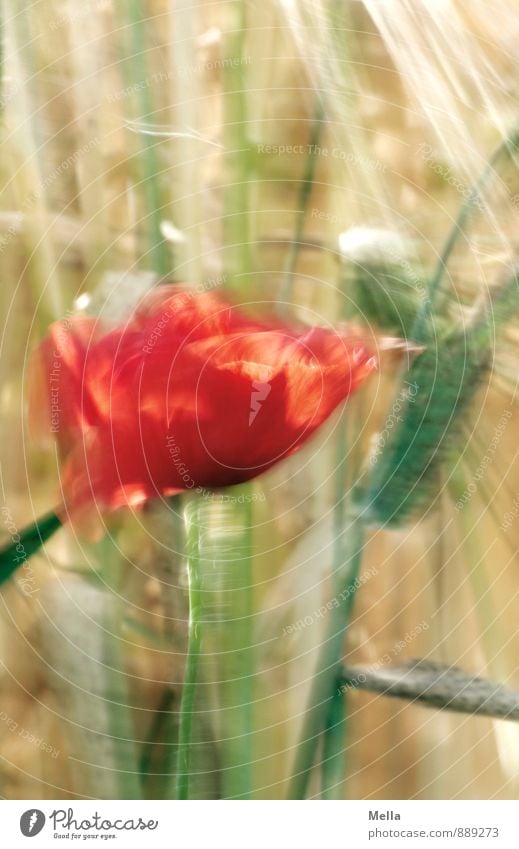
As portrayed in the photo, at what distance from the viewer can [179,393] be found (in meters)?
0.27

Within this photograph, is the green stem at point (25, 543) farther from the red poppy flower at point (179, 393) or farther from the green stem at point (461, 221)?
the green stem at point (461, 221)

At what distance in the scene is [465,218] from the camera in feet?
1.03

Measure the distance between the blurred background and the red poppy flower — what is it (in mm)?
10

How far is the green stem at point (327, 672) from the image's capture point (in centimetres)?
31

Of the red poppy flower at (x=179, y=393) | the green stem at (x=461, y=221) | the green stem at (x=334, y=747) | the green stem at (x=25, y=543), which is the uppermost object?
the green stem at (x=461, y=221)

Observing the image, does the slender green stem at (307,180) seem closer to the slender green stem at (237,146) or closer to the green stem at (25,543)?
the slender green stem at (237,146)

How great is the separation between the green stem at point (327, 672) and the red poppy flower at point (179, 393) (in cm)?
5

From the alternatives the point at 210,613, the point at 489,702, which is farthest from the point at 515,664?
the point at 210,613

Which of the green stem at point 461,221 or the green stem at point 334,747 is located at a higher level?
the green stem at point 461,221

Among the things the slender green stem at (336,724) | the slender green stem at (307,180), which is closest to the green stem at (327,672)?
the slender green stem at (336,724)

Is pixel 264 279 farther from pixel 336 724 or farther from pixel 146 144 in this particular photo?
pixel 336 724

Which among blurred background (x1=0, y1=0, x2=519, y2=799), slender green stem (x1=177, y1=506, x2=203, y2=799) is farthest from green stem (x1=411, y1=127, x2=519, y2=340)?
slender green stem (x1=177, y1=506, x2=203, y2=799)

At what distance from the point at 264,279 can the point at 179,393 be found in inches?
2.4
